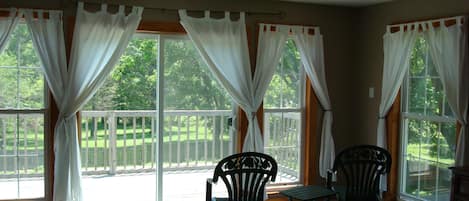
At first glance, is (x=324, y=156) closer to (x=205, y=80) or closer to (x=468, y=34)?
(x=205, y=80)

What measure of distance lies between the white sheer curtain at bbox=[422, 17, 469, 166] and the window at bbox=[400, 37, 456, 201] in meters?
A: 0.20

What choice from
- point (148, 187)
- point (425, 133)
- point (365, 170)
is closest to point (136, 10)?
point (148, 187)

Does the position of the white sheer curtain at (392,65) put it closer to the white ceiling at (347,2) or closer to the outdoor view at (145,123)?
the white ceiling at (347,2)

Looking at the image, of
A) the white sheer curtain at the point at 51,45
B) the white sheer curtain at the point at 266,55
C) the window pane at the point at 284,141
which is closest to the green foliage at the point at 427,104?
the window pane at the point at 284,141

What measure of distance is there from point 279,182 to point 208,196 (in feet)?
5.59

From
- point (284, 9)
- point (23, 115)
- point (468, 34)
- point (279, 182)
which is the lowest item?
point (279, 182)

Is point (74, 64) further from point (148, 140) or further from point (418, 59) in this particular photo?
point (418, 59)

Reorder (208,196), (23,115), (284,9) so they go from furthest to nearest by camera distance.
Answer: (284,9) < (23,115) < (208,196)

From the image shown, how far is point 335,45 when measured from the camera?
4.88 metres

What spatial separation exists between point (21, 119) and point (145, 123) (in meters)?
1.29

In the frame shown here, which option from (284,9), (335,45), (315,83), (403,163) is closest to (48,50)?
(284,9)

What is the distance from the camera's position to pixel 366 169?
3783mm

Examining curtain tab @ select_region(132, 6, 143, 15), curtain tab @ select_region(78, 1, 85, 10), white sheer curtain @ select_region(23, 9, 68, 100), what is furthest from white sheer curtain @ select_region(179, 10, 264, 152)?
white sheer curtain @ select_region(23, 9, 68, 100)

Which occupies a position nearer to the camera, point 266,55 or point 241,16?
point 241,16
